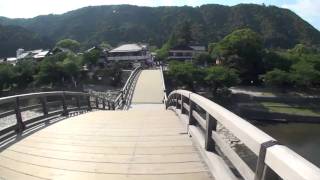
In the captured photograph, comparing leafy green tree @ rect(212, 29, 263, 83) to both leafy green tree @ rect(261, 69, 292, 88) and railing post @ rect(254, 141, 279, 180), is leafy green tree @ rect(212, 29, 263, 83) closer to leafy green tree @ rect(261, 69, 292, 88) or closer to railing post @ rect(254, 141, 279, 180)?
leafy green tree @ rect(261, 69, 292, 88)

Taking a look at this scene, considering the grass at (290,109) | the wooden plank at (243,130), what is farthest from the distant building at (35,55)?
the wooden plank at (243,130)

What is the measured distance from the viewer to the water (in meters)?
23.6

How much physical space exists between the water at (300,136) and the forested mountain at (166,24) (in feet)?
223

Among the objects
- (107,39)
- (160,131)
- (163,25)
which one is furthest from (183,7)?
(160,131)

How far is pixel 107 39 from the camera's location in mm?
118500

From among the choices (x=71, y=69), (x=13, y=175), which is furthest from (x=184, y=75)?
(x=13, y=175)

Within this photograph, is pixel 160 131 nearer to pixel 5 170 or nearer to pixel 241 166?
pixel 5 170

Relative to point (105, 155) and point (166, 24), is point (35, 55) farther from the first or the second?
point (166, 24)

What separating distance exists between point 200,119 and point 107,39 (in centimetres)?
11589

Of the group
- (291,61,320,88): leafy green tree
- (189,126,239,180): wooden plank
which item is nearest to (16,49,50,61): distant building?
(291,61,320,88): leafy green tree

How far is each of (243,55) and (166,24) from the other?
272 feet

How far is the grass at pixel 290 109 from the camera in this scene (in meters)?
37.7

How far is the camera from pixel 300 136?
29.4 metres

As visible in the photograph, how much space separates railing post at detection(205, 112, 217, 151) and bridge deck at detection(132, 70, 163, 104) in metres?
23.7
